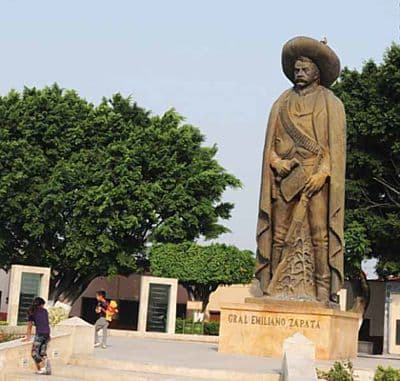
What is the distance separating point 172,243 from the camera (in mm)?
35438

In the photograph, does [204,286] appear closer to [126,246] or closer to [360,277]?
[126,246]

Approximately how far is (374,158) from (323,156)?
15459 millimetres

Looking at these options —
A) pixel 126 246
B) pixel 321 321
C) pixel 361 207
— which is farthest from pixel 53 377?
pixel 126 246

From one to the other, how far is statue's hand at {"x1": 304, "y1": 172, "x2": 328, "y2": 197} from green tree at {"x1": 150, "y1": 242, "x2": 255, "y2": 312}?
62.2ft

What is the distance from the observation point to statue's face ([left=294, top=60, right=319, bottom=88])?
52.6ft

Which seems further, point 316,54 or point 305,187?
point 316,54

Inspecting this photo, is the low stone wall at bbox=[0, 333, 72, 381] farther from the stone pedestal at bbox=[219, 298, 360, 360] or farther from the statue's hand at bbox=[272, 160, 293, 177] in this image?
the statue's hand at bbox=[272, 160, 293, 177]

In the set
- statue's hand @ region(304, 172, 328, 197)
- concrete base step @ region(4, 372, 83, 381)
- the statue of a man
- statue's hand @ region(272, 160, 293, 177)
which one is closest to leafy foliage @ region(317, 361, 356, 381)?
the statue of a man

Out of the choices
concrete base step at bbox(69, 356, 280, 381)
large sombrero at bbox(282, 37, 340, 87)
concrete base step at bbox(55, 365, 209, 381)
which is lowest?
concrete base step at bbox(55, 365, 209, 381)

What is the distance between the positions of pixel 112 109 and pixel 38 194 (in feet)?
17.2

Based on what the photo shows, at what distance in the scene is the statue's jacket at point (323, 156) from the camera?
1558cm

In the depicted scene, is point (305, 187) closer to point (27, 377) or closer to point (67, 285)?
point (27, 377)

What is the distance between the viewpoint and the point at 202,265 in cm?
3491

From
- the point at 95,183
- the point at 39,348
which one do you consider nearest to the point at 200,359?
the point at 39,348
